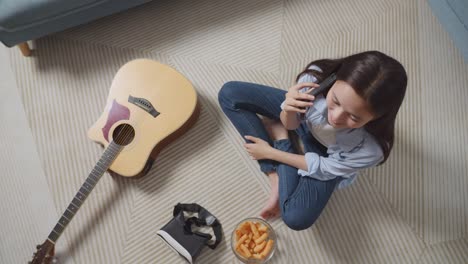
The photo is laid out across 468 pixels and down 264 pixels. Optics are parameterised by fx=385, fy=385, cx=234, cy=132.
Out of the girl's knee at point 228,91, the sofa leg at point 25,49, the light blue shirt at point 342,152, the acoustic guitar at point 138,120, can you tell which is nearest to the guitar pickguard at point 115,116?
the acoustic guitar at point 138,120

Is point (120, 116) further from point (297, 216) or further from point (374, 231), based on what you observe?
point (374, 231)

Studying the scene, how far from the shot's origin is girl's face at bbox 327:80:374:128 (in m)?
0.84

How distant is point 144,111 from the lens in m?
1.23

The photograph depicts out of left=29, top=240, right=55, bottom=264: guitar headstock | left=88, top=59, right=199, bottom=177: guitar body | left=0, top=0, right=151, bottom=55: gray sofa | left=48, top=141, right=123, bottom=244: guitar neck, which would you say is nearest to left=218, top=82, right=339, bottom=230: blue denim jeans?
left=88, top=59, right=199, bottom=177: guitar body

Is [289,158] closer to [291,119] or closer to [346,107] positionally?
[291,119]

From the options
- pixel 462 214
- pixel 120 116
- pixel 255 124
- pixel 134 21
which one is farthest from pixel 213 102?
pixel 462 214

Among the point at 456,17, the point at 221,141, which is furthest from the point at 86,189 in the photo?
the point at 456,17

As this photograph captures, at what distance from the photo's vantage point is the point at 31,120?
1344mm

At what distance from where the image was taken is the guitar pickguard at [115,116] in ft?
4.01

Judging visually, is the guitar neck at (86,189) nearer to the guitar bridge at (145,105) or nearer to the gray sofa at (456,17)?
the guitar bridge at (145,105)

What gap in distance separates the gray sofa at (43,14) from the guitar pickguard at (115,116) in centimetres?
35

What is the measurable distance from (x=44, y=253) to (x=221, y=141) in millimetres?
631

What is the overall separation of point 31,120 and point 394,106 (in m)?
1.17

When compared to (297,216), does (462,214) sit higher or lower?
lower
